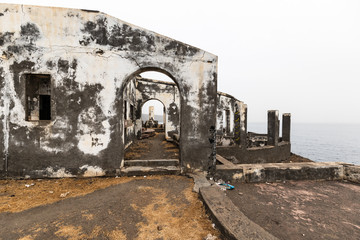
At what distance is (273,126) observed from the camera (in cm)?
1193

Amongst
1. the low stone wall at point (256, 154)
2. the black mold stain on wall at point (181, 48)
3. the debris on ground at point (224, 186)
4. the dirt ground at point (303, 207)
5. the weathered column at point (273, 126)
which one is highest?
the black mold stain on wall at point (181, 48)

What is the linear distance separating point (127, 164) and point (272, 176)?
413 cm

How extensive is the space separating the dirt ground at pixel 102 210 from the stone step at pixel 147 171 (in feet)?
0.97

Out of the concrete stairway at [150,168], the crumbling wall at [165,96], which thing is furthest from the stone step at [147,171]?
the crumbling wall at [165,96]

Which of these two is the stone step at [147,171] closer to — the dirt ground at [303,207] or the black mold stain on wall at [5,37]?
the dirt ground at [303,207]

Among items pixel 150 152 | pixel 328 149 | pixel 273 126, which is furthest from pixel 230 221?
pixel 328 149

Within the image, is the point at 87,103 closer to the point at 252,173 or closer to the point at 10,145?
the point at 10,145

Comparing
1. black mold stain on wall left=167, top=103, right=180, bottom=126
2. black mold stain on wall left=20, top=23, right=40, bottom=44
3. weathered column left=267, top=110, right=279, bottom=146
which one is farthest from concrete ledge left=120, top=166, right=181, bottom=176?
weathered column left=267, top=110, right=279, bottom=146

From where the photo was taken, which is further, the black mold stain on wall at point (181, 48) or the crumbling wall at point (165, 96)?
the crumbling wall at point (165, 96)

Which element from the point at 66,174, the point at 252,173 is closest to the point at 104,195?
the point at 66,174

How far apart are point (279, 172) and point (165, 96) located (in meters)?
9.50

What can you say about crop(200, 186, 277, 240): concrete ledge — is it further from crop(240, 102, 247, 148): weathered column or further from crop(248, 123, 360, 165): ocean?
crop(248, 123, 360, 165): ocean

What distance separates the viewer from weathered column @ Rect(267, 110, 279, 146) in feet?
38.7

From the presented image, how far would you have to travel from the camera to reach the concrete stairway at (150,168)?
4.25 metres
